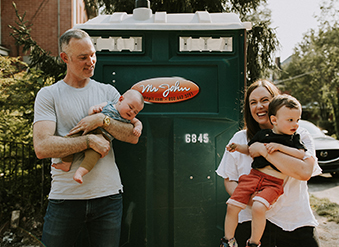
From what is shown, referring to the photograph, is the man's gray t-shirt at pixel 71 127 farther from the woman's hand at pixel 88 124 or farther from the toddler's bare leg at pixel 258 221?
the toddler's bare leg at pixel 258 221

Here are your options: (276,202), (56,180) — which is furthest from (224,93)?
(56,180)

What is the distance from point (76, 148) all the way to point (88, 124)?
0.57ft

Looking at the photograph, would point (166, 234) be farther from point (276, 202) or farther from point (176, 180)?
point (276, 202)

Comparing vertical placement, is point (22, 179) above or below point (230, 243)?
below

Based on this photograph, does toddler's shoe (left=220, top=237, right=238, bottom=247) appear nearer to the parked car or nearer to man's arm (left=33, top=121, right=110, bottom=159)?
man's arm (left=33, top=121, right=110, bottom=159)

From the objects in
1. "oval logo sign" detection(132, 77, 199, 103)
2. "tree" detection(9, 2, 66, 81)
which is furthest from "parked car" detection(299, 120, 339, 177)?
"tree" detection(9, 2, 66, 81)

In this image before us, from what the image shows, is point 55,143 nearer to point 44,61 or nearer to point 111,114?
point 111,114

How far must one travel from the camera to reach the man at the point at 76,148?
176 centimetres

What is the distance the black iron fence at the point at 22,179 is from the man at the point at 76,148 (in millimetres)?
2706

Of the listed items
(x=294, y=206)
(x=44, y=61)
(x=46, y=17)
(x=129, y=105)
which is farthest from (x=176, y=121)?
(x=46, y=17)

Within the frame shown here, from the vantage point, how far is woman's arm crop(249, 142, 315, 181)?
1565 millimetres

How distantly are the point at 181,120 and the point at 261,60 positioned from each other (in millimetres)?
4094

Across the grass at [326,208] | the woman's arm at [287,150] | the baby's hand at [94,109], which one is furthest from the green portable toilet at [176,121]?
the grass at [326,208]

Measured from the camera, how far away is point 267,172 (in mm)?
1700
